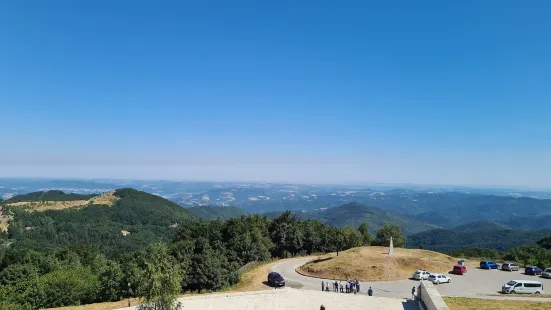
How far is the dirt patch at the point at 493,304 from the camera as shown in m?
28.1

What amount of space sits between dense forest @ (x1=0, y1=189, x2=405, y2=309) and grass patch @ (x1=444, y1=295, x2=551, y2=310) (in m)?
22.0

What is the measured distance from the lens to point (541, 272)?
169ft

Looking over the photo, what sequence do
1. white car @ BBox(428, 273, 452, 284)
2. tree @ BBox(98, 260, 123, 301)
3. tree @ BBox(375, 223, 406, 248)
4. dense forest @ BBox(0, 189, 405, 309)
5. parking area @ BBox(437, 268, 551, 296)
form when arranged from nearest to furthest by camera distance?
dense forest @ BBox(0, 189, 405, 309) → parking area @ BBox(437, 268, 551, 296) → tree @ BBox(98, 260, 123, 301) → white car @ BBox(428, 273, 452, 284) → tree @ BBox(375, 223, 406, 248)

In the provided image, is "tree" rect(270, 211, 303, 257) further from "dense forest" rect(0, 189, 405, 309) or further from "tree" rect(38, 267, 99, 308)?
"tree" rect(38, 267, 99, 308)

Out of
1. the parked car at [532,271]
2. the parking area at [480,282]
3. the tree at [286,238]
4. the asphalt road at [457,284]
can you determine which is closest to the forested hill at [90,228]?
the tree at [286,238]

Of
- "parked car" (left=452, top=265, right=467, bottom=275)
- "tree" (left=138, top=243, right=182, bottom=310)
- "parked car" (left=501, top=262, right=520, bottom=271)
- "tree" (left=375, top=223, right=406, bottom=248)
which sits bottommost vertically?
"tree" (left=375, top=223, right=406, bottom=248)

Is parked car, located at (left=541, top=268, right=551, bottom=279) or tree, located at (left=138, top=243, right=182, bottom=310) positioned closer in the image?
tree, located at (left=138, top=243, right=182, bottom=310)

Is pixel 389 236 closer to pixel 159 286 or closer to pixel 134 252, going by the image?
pixel 134 252

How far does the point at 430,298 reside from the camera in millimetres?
27453

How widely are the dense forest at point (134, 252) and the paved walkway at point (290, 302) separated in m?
5.06

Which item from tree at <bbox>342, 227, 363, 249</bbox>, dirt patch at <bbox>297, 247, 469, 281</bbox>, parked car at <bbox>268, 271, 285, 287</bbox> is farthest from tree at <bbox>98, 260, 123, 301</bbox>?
tree at <bbox>342, 227, 363, 249</bbox>

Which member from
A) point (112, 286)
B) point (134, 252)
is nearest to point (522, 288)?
point (112, 286)

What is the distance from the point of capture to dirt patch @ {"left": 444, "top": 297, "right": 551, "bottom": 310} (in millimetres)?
28062

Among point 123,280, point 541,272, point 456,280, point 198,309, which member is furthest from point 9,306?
point 541,272
